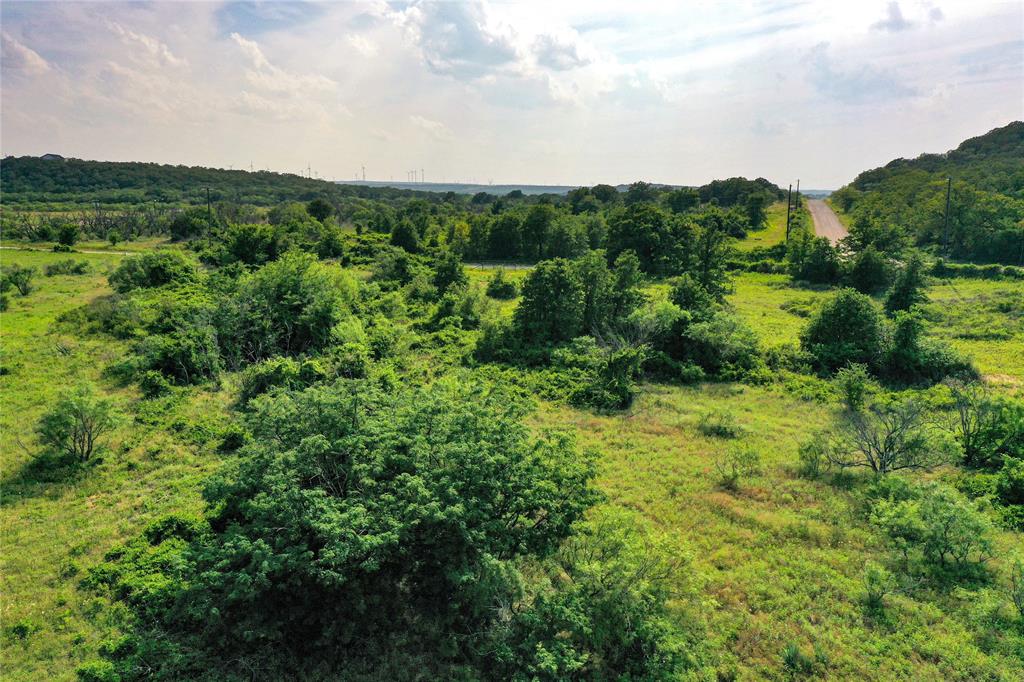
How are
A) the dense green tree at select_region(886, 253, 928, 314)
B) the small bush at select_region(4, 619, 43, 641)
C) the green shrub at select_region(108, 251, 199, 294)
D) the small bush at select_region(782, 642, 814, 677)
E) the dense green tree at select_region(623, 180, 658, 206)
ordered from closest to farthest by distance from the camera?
1. the small bush at select_region(782, 642, 814, 677)
2. the small bush at select_region(4, 619, 43, 641)
3. the dense green tree at select_region(886, 253, 928, 314)
4. the green shrub at select_region(108, 251, 199, 294)
5. the dense green tree at select_region(623, 180, 658, 206)

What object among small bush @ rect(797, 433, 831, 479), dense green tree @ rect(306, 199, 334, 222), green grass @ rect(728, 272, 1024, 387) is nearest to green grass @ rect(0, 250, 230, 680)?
small bush @ rect(797, 433, 831, 479)

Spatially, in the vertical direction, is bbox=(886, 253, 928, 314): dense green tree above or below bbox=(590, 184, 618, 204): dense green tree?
below

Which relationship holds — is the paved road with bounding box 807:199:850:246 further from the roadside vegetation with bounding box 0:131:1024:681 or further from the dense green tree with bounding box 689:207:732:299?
the roadside vegetation with bounding box 0:131:1024:681

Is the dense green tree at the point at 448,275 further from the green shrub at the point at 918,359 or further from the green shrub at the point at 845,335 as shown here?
the green shrub at the point at 918,359

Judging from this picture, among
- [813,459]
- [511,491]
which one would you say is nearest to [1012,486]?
[813,459]

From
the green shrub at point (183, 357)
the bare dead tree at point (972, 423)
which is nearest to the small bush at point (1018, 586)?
the bare dead tree at point (972, 423)

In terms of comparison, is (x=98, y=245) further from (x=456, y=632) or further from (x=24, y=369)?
(x=456, y=632)

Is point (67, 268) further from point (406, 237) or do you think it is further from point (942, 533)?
point (942, 533)
